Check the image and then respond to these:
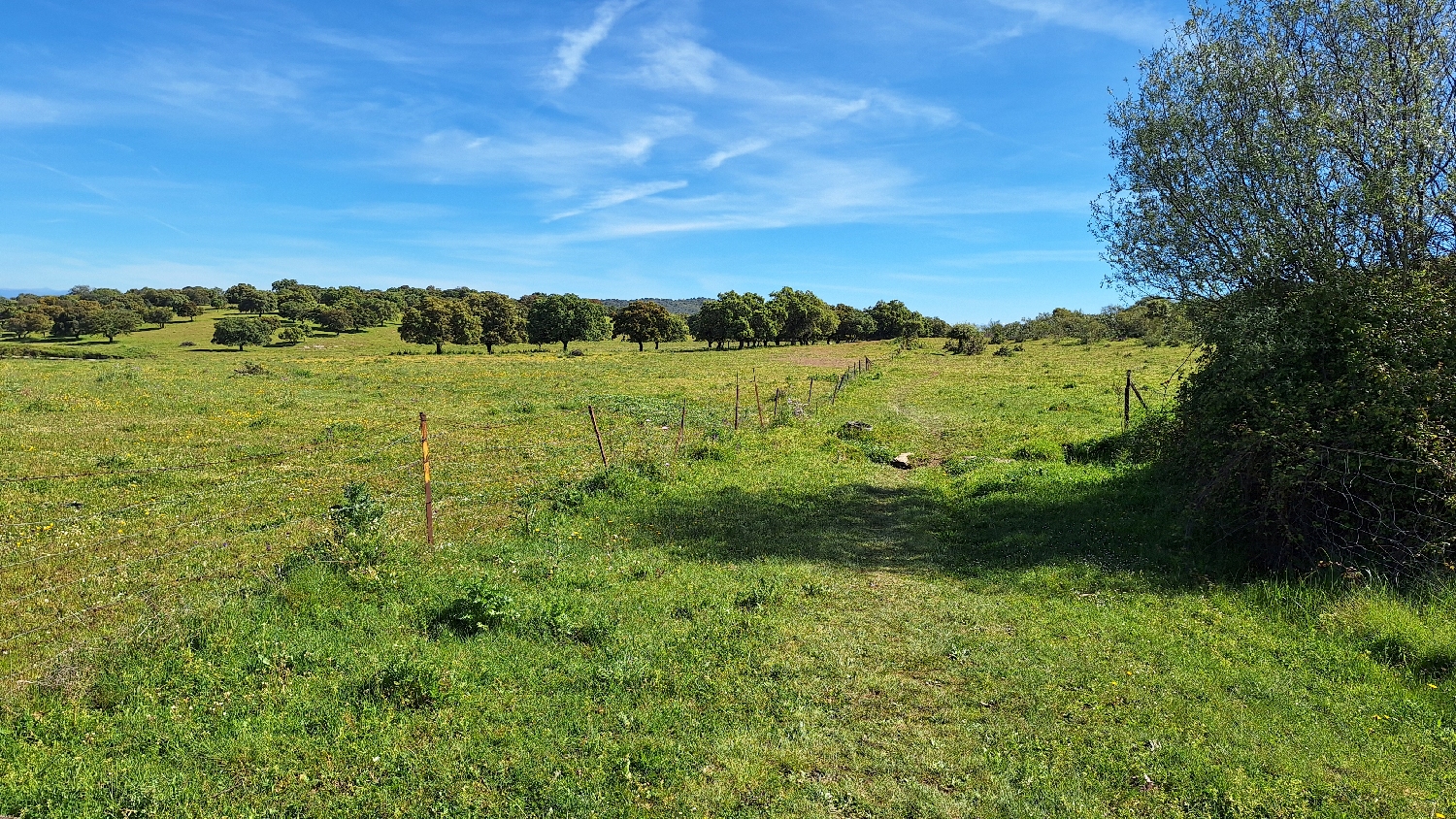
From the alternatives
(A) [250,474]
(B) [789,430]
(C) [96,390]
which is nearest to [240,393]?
(C) [96,390]

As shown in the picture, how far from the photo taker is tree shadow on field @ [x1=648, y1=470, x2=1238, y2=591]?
1185 cm

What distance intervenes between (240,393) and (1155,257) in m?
39.3

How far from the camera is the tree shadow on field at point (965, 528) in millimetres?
11852

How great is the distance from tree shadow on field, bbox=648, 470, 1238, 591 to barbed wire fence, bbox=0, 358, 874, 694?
3670mm

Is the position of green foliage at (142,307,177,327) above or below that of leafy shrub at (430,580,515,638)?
above

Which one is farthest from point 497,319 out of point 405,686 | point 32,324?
point 405,686

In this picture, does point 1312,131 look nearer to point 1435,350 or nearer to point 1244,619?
point 1435,350

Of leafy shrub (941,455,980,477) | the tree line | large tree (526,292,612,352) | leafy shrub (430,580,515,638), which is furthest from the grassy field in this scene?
large tree (526,292,612,352)

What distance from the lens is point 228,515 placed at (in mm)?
14281

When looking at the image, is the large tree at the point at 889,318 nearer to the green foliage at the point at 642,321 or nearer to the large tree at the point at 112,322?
the green foliage at the point at 642,321

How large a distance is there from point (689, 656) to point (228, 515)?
1148 cm

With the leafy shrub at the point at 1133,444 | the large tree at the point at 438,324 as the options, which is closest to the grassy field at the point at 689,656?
the leafy shrub at the point at 1133,444

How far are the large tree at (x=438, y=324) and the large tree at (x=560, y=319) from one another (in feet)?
29.1

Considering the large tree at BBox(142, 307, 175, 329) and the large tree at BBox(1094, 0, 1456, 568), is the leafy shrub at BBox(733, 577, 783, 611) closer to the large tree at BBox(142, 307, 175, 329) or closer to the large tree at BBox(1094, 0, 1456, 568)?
the large tree at BBox(1094, 0, 1456, 568)
